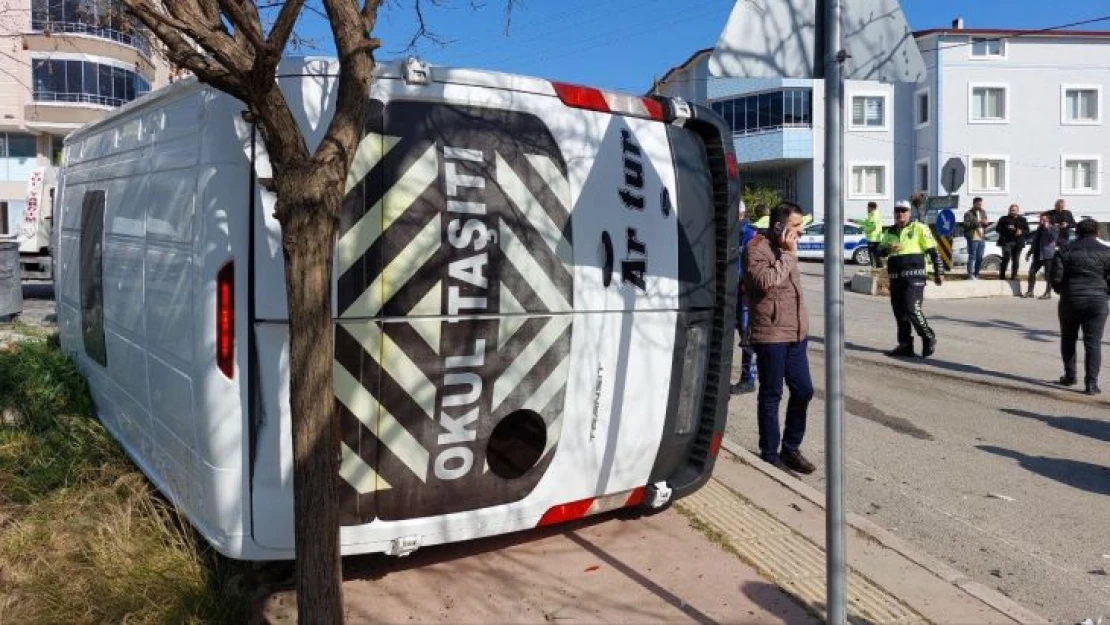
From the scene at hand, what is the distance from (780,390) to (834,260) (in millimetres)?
3279

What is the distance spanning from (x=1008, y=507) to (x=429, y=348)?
4360mm

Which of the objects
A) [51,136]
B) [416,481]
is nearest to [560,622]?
[416,481]

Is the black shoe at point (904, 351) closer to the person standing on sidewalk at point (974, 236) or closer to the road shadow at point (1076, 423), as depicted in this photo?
the road shadow at point (1076, 423)

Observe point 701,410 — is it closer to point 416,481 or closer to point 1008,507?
point 416,481

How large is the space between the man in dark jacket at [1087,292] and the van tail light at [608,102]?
708cm

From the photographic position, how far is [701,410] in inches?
191

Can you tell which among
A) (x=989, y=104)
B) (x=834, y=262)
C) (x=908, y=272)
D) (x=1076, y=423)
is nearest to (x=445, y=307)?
(x=834, y=262)

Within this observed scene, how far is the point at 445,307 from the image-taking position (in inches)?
146

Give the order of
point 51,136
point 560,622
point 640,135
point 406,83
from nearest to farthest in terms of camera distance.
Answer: point 406,83, point 560,622, point 640,135, point 51,136

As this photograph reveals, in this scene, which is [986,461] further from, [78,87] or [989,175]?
[78,87]

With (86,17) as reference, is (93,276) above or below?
below

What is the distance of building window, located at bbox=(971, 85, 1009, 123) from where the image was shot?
44781 mm

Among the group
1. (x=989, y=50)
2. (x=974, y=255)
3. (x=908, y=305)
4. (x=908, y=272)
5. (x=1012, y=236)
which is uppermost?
(x=989, y=50)

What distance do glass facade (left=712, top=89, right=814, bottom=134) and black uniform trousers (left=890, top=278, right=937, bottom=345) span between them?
35.6 m
